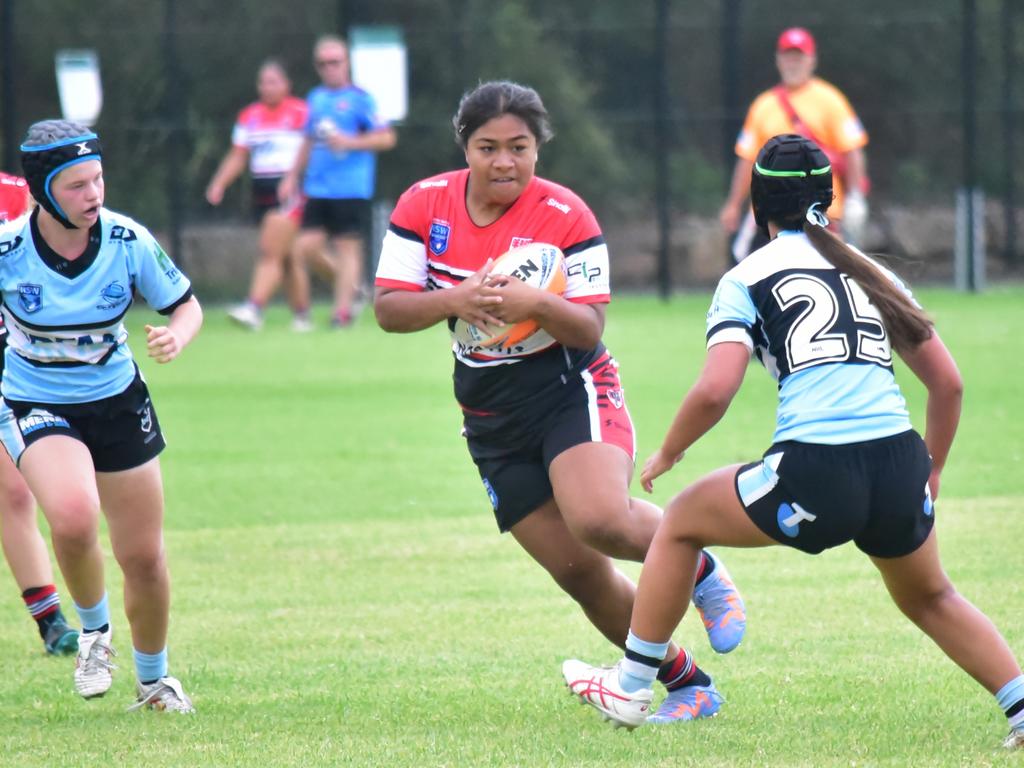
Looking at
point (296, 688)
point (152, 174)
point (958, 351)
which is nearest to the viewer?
point (296, 688)

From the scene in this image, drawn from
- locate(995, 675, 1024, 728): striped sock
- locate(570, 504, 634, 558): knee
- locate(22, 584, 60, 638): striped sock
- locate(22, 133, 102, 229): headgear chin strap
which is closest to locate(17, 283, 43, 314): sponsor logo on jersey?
locate(22, 133, 102, 229): headgear chin strap

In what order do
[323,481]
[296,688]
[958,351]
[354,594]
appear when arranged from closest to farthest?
1. [296,688]
2. [354,594]
3. [323,481]
4. [958,351]

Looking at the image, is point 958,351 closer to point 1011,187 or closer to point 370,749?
point 1011,187

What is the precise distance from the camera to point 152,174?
61.5ft

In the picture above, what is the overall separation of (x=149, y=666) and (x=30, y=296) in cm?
115

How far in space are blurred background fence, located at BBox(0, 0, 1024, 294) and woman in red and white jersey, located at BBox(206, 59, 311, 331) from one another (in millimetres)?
2070

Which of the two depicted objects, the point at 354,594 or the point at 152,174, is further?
the point at 152,174

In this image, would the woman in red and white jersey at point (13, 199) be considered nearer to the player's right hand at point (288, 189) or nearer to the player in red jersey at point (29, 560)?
the player in red jersey at point (29, 560)

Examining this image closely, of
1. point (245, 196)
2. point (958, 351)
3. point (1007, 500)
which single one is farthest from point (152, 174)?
point (1007, 500)

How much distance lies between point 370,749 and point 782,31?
16199 millimetres

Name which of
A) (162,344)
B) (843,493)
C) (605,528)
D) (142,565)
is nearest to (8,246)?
(162,344)

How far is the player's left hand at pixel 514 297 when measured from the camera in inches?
185

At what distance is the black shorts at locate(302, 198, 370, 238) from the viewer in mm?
15797

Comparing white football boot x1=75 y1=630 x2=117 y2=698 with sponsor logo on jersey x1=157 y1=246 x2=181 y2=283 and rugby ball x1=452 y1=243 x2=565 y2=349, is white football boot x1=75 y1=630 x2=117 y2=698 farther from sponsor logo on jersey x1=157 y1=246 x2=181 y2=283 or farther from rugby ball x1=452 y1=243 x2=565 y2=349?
rugby ball x1=452 y1=243 x2=565 y2=349
